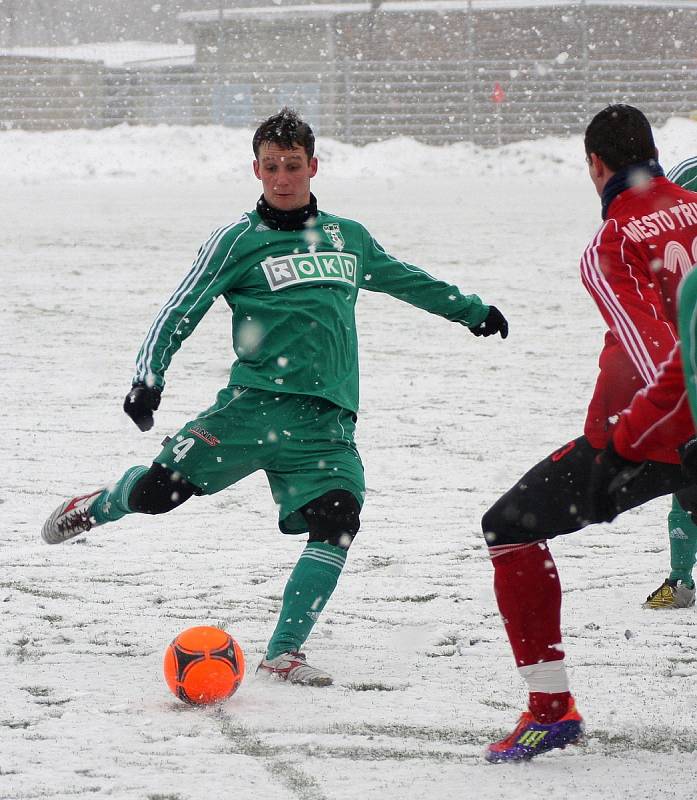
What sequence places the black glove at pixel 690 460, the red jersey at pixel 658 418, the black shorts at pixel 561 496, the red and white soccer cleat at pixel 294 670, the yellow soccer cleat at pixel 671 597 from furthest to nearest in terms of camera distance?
the yellow soccer cleat at pixel 671 597 → the red and white soccer cleat at pixel 294 670 → the black shorts at pixel 561 496 → the black glove at pixel 690 460 → the red jersey at pixel 658 418

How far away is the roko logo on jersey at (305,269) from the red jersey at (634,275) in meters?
1.05

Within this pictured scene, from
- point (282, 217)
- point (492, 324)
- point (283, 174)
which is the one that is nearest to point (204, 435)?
point (282, 217)

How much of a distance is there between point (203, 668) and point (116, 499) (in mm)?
842

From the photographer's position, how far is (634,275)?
124 inches

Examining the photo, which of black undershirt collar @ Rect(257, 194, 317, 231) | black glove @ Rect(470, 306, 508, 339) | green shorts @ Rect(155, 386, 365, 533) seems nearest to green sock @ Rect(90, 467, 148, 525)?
green shorts @ Rect(155, 386, 365, 533)

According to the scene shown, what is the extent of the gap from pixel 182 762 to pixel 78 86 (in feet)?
75.9

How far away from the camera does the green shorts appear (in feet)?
12.7

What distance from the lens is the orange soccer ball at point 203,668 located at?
3441 mm

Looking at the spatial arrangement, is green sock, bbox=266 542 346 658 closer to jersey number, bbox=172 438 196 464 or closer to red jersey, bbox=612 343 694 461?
jersey number, bbox=172 438 196 464

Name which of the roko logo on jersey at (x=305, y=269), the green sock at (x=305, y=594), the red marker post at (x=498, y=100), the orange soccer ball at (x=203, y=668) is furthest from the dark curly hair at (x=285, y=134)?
the red marker post at (x=498, y=100)

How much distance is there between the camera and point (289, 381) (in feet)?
12.7

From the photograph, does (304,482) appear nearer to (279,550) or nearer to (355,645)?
(355,645)

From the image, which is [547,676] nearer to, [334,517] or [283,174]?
[334,517]

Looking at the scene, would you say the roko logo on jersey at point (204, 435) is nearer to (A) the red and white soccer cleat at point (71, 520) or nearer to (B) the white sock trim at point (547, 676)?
(A) the red and white soccer cleat at point (71, 520)
